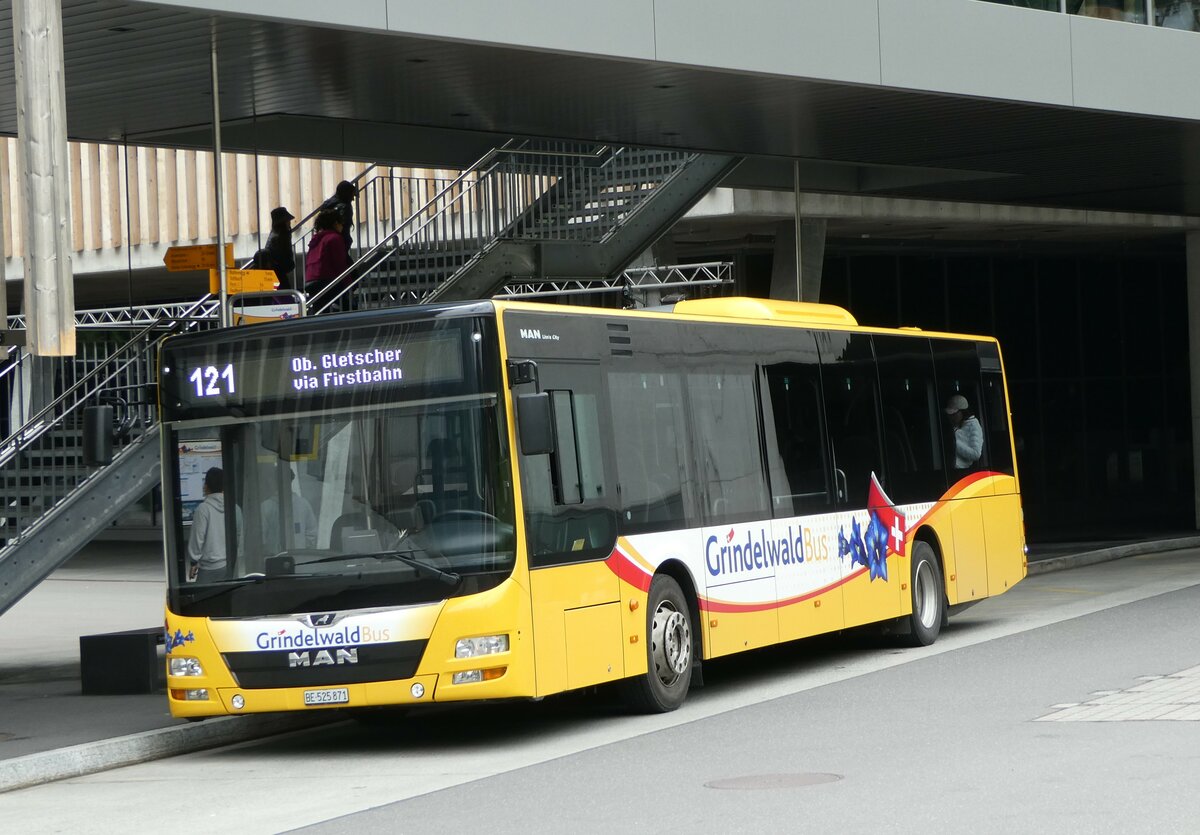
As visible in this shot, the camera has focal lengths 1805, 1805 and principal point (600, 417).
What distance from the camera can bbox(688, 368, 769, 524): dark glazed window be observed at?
13.3 m

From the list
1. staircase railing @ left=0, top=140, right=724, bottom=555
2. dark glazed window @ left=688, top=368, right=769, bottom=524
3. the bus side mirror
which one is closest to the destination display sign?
the bus side mirror

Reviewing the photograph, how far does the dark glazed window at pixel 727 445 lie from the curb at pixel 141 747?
318 cm

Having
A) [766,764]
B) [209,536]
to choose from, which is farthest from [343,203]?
[766,764]

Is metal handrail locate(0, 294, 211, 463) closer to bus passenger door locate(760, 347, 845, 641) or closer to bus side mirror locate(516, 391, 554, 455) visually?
bus passenger door locate(760, 347, 845, 641)

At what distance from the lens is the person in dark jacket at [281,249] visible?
1912 cm

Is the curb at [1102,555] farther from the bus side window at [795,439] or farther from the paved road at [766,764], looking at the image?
the bus side window at [795,439]

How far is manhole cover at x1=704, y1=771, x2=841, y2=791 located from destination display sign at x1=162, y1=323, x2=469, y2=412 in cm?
326

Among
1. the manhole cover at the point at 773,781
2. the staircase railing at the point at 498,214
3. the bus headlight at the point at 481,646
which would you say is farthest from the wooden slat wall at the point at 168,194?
the manhole cover at the point at 773,781

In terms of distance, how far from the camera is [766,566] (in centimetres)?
1382

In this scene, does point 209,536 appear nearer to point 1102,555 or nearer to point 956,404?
point 956,404

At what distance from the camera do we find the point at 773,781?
29.7 feet

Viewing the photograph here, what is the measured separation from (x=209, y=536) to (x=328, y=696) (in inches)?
54.0

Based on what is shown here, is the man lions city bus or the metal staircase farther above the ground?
the metal staircase

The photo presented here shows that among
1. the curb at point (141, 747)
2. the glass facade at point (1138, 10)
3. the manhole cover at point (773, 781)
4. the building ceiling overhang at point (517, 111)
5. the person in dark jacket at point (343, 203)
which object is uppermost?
the glass facade at point (1138, 10)
